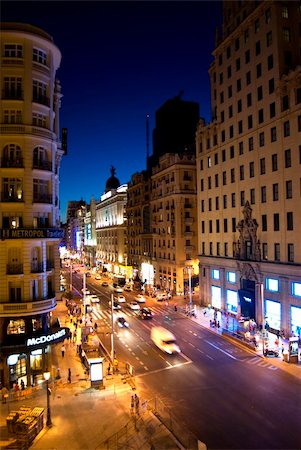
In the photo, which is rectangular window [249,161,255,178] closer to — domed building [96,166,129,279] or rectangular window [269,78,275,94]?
rectangular window [269,78,275,94]

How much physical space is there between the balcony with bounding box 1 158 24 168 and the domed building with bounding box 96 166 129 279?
279 ft

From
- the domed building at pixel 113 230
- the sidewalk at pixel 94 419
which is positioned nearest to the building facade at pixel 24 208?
the sidewalk at pixel 94 419

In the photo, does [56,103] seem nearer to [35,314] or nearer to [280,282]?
[35,314]

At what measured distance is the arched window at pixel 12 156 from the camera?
32.6m

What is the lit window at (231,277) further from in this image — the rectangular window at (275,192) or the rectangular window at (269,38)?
the rectangular window at (269,38)

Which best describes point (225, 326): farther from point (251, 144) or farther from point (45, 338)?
point (45, 338)

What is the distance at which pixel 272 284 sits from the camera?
48.1 m

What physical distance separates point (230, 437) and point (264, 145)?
37.2 m

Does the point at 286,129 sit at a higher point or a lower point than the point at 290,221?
higher

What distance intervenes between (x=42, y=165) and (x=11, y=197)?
411 cm

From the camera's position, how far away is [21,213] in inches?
1296

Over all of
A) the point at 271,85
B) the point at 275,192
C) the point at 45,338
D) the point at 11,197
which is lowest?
the point at 45,338

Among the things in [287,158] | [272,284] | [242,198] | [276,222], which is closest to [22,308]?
[272,284]

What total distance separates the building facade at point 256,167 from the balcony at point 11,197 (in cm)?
2964
